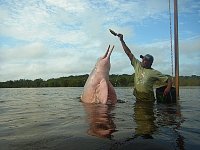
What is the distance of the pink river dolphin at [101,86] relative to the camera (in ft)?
36.5

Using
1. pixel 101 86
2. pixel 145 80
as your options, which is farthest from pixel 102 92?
pixel 145 80

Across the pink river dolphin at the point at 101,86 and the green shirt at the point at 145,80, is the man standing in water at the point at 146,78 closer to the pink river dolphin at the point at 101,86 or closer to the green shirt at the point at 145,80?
the green shirt at the point at 145,80

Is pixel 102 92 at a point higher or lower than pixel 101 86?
lower

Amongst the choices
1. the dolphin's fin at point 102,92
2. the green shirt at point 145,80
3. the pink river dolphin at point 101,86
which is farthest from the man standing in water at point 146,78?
the dolphin's fin at point 102,92

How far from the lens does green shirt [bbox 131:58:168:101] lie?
1142cm

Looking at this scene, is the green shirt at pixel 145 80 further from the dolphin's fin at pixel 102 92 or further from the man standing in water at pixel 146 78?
the dolphin's fin at pixel 102 92

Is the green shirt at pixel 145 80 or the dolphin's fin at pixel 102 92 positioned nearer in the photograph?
the dolphin's fin at pixel 102 92

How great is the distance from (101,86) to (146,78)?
1631 mm

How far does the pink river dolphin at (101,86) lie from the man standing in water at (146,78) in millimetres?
913

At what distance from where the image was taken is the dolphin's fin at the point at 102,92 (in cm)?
1098

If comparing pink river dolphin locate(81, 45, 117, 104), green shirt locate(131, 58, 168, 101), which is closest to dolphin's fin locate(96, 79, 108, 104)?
pink river dolphin locate(81, 45, 117, 104)

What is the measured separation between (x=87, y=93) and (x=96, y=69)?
94cm

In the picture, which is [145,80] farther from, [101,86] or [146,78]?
[101,86]

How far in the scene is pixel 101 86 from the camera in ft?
36.5
